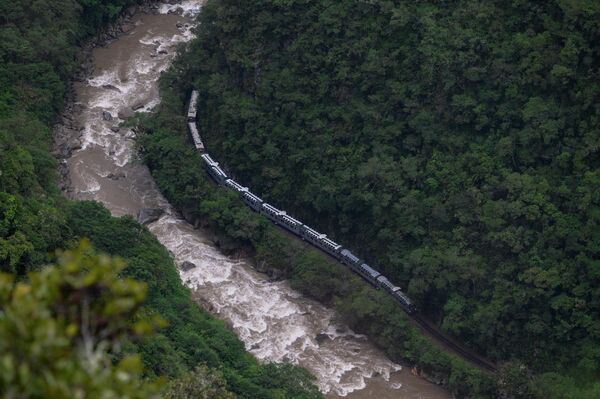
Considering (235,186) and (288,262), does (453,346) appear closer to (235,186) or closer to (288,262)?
(288,262)

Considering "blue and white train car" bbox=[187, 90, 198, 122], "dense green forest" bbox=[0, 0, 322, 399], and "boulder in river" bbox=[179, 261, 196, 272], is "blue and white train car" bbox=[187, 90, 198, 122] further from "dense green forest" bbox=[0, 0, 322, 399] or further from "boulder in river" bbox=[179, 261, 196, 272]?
"boulder in river" bbox=[179, 261, 196, 272]

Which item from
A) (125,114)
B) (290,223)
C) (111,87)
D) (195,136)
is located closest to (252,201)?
(290,223)

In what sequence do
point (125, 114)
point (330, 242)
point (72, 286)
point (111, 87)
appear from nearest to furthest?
point (72, 286), point (330, 242), point (125, 114), point (111, 87)

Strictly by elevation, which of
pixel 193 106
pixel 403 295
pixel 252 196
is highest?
pixel 193 106

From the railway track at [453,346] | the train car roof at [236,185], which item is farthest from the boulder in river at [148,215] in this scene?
the railway track at [453,346]

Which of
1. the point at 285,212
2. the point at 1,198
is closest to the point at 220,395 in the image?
the point at 1,198

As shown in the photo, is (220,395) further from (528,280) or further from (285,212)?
(285,212)

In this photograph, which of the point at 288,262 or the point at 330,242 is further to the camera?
the point at 330,242

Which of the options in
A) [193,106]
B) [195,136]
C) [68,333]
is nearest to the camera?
[68,333]
